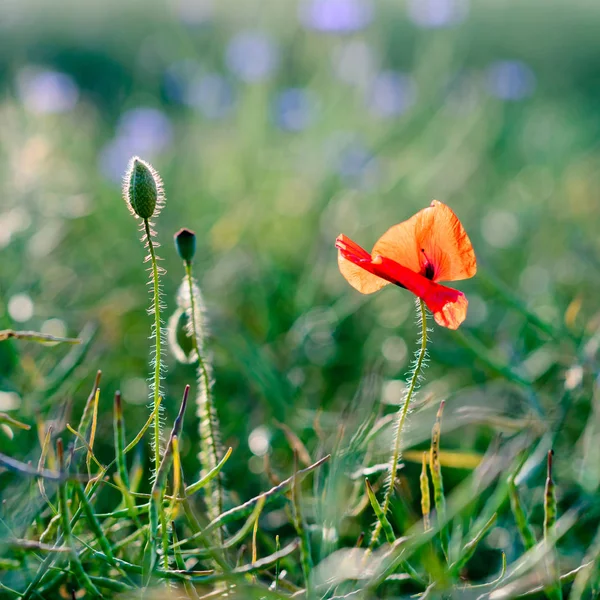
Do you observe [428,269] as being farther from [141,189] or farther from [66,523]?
[66,523]

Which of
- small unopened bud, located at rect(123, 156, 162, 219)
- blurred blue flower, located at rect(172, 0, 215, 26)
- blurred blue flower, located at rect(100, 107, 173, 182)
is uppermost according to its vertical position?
small unopened bud, located at rect(123, 156, 162, 219)

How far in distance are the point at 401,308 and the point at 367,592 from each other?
1128 millimetres

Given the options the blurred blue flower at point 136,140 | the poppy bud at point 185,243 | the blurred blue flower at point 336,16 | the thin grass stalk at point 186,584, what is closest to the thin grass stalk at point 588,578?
the thin grass stalk at point 186,584

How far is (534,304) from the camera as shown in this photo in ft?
5.60

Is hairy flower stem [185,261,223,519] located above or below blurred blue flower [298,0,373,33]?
below

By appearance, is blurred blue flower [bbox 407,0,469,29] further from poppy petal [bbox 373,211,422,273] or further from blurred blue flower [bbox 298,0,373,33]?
poppy petal [bbox 373,211,422,273]

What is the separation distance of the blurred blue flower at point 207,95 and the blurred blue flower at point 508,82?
1175 mm

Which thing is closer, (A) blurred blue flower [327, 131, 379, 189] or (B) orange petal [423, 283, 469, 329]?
(B) orange petal [423, 283, 469, 329]

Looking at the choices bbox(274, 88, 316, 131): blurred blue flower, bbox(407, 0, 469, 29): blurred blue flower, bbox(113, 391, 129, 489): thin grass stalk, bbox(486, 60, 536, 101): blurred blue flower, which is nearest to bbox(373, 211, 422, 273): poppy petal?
bbox(113, 391, 129, 489): thin grass stalk

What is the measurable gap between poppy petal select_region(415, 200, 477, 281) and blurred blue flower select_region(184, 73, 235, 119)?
2.15 metres

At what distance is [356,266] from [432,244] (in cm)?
8

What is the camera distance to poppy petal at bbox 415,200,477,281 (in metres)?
0.75

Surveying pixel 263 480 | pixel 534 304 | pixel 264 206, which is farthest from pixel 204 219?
pixel 263 480

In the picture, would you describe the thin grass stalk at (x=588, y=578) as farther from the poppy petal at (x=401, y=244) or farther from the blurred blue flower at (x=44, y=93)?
the blurred blue flower at (x=44, y=93)
